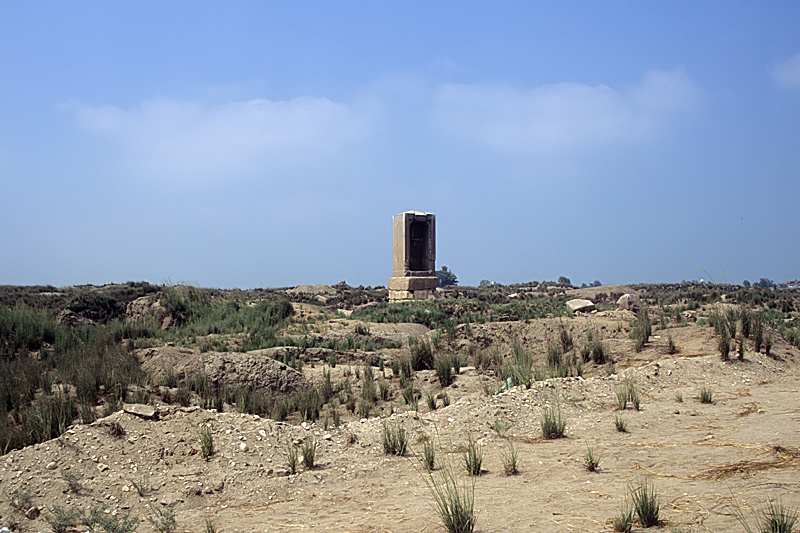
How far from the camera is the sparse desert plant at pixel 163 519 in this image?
472 cm

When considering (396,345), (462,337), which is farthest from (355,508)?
(462,337)

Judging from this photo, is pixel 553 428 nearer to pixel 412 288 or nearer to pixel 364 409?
pixel 364 409

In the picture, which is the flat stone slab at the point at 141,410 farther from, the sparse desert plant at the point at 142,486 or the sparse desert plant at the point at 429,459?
the sparse desert plant at the point at 429,459

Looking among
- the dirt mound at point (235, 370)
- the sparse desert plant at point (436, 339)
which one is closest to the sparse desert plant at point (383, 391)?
the dirt mound at point (235, 370)

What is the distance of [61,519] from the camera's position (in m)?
4.80

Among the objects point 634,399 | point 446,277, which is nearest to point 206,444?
point 634,399

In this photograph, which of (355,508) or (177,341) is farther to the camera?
(177,341)

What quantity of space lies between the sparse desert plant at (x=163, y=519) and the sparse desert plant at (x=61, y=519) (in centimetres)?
60

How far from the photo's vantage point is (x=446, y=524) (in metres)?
4.07

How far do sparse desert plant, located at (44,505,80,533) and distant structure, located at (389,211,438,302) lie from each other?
2155 centimetres

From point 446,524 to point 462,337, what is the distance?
1158cm

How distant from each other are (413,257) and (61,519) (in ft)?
76.1

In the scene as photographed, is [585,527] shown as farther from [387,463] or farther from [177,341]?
[177,341]

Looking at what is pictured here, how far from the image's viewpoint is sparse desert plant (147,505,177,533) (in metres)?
4.72
